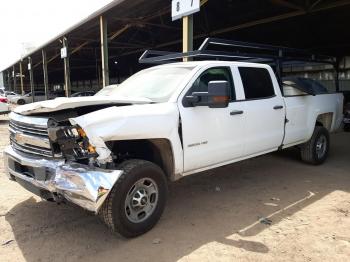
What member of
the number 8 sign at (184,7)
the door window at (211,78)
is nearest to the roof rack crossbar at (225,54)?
the door window at (211,78)

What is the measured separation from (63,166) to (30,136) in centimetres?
69

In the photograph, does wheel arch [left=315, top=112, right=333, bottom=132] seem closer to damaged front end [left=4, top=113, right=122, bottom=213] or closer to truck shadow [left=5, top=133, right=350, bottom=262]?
truck shadow [left=5, top=133, right=350, bottom=262]

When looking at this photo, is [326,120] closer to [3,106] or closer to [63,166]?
[63,166]

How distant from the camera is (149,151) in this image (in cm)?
418

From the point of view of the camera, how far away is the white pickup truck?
343 cm

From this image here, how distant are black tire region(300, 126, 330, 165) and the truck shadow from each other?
37cm

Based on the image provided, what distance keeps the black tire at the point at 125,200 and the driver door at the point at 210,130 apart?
52 centimetres

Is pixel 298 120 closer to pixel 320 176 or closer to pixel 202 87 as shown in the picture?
pixel 320 176

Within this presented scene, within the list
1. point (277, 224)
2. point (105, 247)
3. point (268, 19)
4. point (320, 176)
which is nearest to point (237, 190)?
point (277, 224)

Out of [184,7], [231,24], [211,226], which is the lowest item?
[211,226]

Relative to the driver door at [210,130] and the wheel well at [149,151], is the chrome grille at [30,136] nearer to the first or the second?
Result: the wheel well at [149,151]

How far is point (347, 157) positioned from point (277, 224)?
14.6 ft

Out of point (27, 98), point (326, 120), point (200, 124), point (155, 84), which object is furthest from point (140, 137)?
point (27, 98)

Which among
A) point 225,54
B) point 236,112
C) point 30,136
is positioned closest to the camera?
point 30,136
